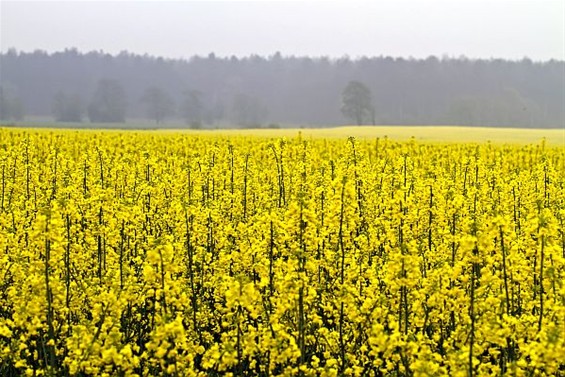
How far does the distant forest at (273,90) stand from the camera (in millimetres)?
116250

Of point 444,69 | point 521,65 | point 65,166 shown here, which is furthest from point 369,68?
point 65,166

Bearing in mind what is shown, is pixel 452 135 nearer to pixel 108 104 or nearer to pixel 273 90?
pixel 108 104

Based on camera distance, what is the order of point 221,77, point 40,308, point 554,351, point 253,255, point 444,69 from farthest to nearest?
point 221,77 → point 444,69 → point 253,255 → point 40,308 → point 554,351

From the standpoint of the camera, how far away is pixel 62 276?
22.7 feet

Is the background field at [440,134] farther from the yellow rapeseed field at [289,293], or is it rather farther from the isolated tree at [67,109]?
the isolated tree at [67,109]

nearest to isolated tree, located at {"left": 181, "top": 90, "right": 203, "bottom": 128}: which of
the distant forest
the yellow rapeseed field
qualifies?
the distant forest

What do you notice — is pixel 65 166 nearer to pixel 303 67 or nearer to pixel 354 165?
pixel 354 165

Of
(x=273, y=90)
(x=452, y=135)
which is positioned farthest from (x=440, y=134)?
(x=273, y=90)

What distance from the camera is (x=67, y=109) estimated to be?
114 m

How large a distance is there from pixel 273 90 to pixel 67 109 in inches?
1947

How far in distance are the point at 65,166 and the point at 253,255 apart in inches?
283

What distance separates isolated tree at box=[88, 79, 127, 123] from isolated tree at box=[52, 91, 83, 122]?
6.90ft

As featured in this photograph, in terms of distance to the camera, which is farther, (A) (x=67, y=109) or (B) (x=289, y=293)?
(A) (x=67, y=109)

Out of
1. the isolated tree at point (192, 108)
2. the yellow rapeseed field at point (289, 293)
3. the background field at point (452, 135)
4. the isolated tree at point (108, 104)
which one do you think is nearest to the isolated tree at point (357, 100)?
the isolated tree at point (192, 108)
